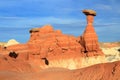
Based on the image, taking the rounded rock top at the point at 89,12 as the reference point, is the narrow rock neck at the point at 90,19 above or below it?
below

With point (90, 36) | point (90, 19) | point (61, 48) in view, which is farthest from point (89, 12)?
point (61, 48)

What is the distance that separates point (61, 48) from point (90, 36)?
7.11 metres

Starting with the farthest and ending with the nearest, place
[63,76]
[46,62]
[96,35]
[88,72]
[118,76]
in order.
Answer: [96,35]
[46,62]
[63,76]
[88,72]
[118,76]

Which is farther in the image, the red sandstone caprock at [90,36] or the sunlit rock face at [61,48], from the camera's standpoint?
the red sandstone caprock at [90,36]

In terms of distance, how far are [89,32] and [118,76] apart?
49.0m

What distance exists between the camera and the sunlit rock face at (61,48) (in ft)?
203

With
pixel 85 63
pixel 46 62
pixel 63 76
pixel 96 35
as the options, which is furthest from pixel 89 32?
pixel 63 76

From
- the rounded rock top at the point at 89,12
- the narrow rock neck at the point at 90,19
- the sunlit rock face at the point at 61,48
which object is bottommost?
the sunlit rock face at the point at 61,48

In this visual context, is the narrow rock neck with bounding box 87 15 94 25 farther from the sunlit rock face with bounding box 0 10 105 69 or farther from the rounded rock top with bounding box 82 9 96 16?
the rounded rock top with bounding box 82 9 96 16

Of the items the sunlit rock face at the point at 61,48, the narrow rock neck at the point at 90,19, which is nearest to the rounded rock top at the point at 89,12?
the sunlit rock face at the point at 61,48

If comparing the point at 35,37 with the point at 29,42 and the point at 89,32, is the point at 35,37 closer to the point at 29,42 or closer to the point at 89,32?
the point at 29,42

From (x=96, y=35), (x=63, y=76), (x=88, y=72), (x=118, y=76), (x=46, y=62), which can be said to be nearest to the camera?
(x=118, y=76)

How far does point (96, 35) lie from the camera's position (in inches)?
2598

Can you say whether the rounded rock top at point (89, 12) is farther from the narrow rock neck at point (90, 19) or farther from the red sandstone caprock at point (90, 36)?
the narrow rock neck at point (90, 19)
